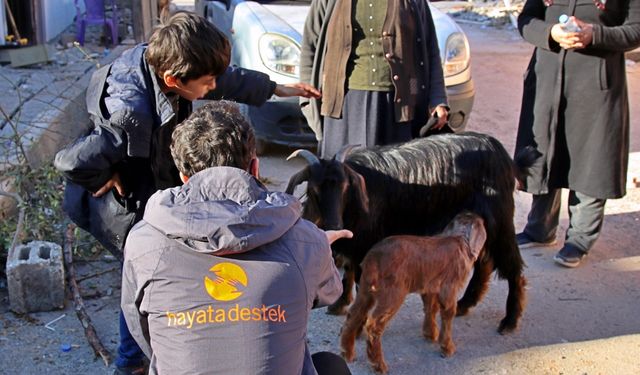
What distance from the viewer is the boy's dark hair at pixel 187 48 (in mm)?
2723

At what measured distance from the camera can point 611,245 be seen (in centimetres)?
540

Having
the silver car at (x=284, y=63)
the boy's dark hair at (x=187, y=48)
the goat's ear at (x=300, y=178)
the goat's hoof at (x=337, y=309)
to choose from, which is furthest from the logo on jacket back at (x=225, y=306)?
the silver car at (x=284, y=63)

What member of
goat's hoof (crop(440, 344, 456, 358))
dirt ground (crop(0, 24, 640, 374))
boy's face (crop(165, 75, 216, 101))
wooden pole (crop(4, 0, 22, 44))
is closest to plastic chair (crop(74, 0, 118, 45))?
wooden pole (crop(4, 0, 22, 44))

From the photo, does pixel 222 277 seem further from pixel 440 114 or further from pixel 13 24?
pixel 13 24

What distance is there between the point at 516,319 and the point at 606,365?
1.66ft

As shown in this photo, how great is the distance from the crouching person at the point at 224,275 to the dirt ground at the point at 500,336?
176 cm

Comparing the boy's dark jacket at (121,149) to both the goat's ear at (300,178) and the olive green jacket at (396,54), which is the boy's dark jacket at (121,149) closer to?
the goat's ear at (300,178)

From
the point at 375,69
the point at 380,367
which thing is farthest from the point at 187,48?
the point at 380,367

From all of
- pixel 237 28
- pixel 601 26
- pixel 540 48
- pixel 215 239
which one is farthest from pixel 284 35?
pixel 215 239

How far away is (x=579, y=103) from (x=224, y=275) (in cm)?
336

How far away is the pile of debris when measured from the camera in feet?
56.7

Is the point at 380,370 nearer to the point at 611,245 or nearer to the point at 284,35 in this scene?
the point at 611,245

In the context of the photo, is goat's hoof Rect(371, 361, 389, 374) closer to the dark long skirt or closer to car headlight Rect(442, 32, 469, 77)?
the dark long skirt

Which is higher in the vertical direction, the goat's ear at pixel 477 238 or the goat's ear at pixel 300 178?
the goat's ear at pixel 300 178
